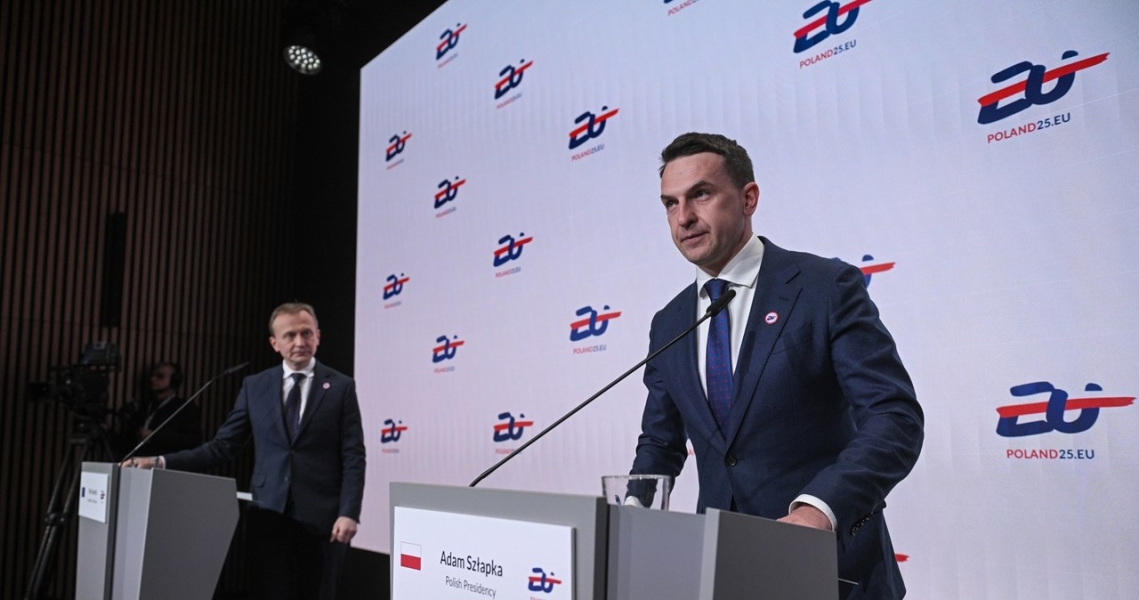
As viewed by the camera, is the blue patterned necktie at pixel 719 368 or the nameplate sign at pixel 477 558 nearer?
the nameplate sign at pixel 477 558

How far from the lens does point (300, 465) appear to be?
344cm

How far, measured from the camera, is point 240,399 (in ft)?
12.5

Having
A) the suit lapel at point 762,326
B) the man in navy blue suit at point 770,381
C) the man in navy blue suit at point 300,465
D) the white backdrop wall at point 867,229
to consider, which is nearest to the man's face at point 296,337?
the man in navy blue suit at point 300,465

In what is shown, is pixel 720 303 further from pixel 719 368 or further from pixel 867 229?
pixel 867 229

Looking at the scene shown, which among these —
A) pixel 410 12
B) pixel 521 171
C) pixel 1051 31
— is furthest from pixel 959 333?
pixel 410 12

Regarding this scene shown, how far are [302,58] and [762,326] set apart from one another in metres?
4.85

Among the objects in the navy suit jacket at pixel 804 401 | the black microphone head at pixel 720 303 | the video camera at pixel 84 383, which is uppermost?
the video camera at pixel 84 383

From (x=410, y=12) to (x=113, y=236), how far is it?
273 centimetres

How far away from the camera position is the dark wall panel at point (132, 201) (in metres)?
5.79

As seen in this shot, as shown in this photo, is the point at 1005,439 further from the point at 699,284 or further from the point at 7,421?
the point at 7,421

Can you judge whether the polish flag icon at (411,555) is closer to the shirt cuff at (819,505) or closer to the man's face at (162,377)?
the shirt cuff at (819,505)

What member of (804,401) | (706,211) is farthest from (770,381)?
(706,211)

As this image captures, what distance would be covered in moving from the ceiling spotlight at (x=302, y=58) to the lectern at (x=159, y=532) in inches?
134

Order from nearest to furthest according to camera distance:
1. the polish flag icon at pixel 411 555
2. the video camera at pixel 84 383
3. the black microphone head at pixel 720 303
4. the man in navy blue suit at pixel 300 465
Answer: the polish flag icon at pixel 411 555, the black microphone head at pixel 720 303, the man in navy blue suit at pixel 300 465, the video camera at pixel 84 383
